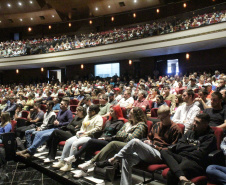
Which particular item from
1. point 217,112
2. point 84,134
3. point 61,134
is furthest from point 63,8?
point 217,112

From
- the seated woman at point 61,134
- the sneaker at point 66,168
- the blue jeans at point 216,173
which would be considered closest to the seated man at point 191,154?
the blue jeans at point 216,173

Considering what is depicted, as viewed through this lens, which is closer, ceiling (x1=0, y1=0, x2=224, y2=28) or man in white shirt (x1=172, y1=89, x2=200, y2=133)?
man in white shirt (x1=172, y1=89, x2=200, y2=133)

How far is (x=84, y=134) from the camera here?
3.29 m

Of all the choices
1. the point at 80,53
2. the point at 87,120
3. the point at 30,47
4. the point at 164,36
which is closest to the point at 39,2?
the point at 30,47

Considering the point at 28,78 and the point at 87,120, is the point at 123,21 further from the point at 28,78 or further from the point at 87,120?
the point at 87,120

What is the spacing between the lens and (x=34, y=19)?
1666cm

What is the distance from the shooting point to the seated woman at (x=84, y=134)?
3.10 meters

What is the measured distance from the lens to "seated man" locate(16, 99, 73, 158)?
3619 millimetres

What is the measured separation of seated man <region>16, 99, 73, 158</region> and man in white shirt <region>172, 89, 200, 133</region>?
1966 mm

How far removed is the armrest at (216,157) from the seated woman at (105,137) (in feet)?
4.34

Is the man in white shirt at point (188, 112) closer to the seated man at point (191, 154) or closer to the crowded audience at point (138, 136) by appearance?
the crowded audience at point (138, 136)

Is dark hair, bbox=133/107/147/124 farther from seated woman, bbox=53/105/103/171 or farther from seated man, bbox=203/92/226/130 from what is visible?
seated man, bbox=203/92/226/130

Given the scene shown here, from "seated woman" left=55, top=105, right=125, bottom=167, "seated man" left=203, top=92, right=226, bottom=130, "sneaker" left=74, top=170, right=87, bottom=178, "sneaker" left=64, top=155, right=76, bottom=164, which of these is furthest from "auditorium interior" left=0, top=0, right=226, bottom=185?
"seated man" left=203, top=92, right=226, bottom=130

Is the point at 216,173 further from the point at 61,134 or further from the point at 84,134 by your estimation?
the point at 61,134
